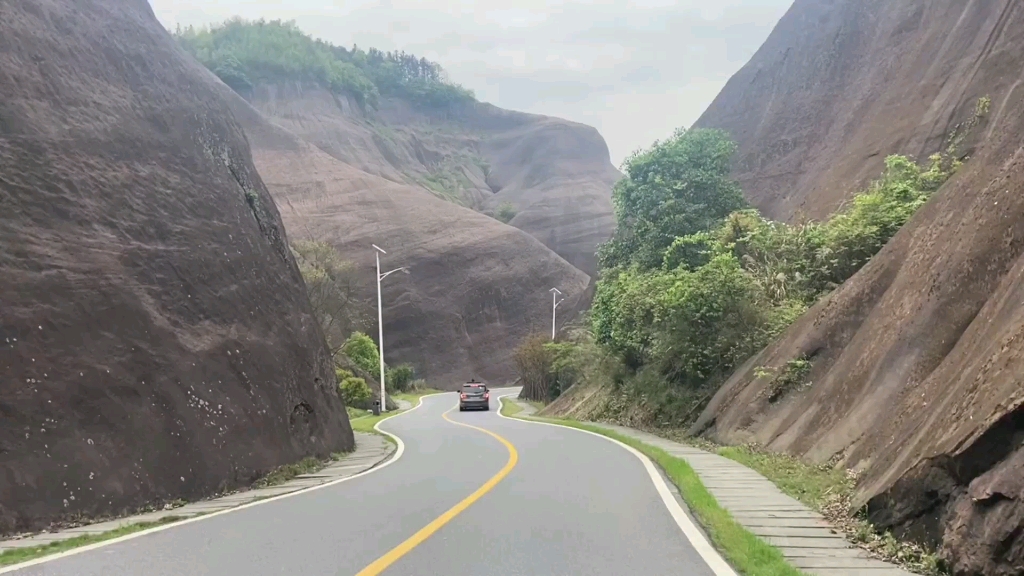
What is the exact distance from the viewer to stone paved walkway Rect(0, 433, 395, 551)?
9070 mm

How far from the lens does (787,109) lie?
46.7 m

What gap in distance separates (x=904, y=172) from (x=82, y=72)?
21.8 metres

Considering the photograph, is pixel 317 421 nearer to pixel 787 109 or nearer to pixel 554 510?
pixel 554 510

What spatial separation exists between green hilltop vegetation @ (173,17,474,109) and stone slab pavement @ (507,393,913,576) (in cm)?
10411

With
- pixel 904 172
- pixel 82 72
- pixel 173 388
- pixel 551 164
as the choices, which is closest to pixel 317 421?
pixel 173 388

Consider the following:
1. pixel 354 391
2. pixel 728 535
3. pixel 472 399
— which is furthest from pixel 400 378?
pixel 728 535

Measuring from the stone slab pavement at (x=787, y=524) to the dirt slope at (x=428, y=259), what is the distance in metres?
66.6

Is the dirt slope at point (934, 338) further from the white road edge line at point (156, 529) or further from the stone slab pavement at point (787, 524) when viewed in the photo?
the white road edge line at point (156, 529)

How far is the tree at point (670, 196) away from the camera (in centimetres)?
3450

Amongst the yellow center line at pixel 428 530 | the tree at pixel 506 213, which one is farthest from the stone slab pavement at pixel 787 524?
the tree at pixel 506 213

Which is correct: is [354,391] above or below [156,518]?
below

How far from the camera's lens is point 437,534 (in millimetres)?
8617

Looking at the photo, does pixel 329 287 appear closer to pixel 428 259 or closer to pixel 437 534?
pixel 428 259

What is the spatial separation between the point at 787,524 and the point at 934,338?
14.8 ft
